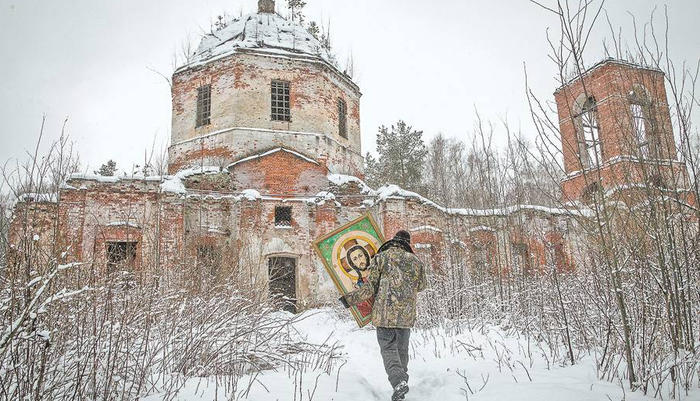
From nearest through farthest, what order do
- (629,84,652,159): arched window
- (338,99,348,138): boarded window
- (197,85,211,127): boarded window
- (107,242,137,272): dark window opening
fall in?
(629,84,652,159): arched window
(107,242,137,272): dark window opening
(197,85,211,127): boarded window
(338,99,348,138): boarded window

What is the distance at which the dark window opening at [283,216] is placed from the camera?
1636 cm

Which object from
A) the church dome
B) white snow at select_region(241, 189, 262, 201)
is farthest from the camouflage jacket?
the church dome

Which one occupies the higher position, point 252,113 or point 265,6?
point 265,6

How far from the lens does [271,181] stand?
17.2 m

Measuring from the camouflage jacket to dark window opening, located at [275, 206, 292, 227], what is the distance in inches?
458

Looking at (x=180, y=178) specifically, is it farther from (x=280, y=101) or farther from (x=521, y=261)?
(x=521, y=261)

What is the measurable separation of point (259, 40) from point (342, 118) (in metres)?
4.92

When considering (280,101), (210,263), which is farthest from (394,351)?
A: (280,101)

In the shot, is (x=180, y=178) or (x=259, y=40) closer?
(x=180, y=178)

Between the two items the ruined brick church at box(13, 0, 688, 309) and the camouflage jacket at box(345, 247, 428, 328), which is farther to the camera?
the ruined brick church at box(13, 0, 688, 309)

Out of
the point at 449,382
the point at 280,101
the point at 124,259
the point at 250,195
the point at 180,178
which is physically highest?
the point at 280,101

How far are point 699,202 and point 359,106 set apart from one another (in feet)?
61.1

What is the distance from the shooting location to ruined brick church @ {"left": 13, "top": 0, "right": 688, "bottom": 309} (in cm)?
1418

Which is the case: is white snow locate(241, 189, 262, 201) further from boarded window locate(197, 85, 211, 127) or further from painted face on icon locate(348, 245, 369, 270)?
painted face on icon locate(348, 245, 369, 270)
